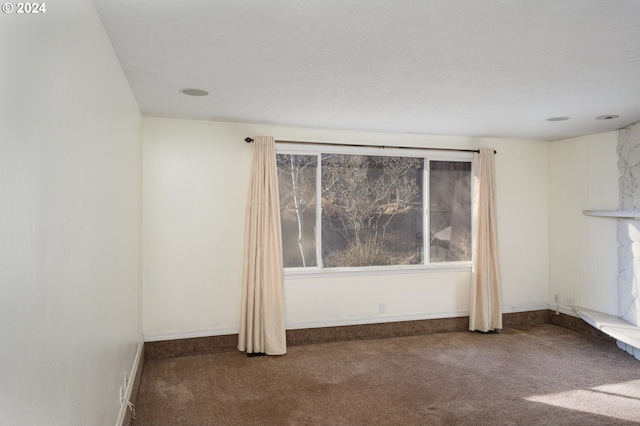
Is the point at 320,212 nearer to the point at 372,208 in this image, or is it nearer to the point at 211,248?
the point at 372,208

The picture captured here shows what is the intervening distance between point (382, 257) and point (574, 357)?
2.22 metres

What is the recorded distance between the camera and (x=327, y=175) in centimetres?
500

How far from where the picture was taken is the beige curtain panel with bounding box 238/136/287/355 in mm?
4457

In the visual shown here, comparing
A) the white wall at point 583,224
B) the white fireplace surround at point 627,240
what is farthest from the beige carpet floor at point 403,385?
the white wall at point 583,224

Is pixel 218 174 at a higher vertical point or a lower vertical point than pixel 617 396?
higher

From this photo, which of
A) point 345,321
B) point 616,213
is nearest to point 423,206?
point 345,321

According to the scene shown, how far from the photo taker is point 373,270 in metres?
5.07

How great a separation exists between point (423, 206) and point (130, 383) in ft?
12.1

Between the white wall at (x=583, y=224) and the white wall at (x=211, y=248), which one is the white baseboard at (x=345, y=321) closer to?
the white wall at (x=211, y=248)

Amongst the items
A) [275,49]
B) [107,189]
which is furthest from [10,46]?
[275,49]

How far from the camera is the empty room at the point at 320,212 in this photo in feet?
4.90

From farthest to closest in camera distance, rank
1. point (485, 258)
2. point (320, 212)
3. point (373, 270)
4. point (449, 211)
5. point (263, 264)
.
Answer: point (449, 211) → point (485, 258) → point (373, 270) → point (320, 212) → point (263, 264)

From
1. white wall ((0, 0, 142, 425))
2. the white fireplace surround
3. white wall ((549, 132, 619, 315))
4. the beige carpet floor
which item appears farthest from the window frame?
white wall ((0, 0, 142, 425))

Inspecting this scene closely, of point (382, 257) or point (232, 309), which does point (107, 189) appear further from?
point (382, 257)
